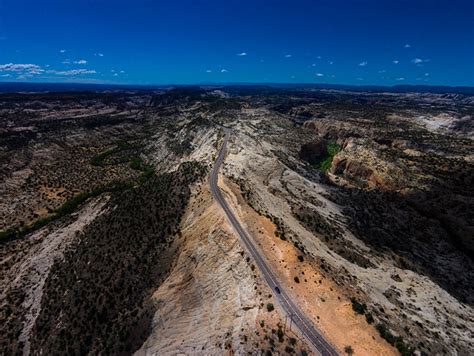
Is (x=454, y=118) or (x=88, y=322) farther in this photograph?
A: (x=454, y=118)

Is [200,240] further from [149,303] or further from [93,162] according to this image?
[93,162]

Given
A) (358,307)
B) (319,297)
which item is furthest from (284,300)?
(358,307)

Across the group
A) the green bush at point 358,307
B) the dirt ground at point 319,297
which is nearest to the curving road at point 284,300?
the dirt ground at point 319,297

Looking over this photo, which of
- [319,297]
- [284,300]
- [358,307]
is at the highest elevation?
[284,300]

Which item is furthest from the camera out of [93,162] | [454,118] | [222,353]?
[454,118]

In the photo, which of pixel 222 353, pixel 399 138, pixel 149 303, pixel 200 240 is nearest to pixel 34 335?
pixel 149 303


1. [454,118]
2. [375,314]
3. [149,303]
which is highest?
[375,314]

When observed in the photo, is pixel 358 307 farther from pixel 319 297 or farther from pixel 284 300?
pixel 284 300

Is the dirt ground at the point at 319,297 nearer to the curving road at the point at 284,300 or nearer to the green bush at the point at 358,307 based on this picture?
the green bush at the point at 358,307

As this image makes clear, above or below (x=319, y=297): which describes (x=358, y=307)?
below

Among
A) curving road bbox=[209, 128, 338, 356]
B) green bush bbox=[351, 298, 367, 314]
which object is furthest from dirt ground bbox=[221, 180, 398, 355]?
curving road bbox=[209, 128, 338, 356]

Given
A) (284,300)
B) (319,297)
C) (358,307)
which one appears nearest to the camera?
(284,300)
